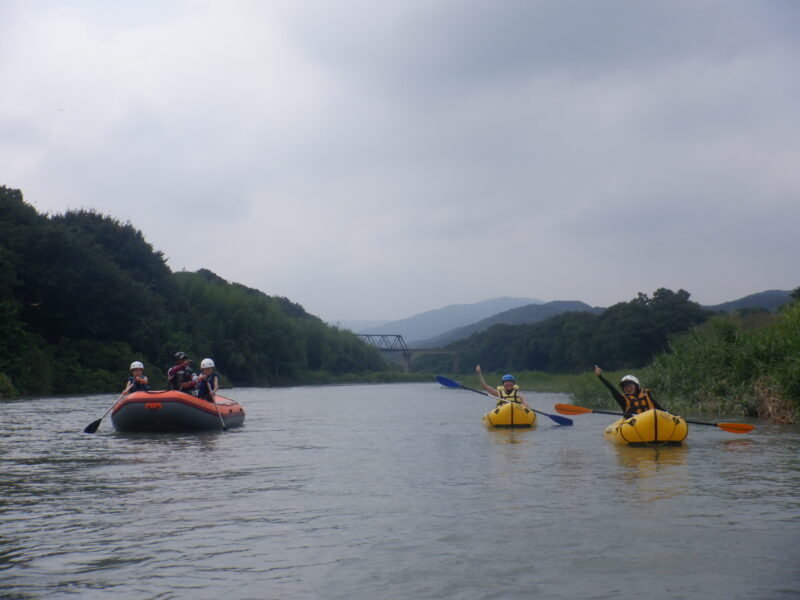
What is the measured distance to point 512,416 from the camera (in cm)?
1798

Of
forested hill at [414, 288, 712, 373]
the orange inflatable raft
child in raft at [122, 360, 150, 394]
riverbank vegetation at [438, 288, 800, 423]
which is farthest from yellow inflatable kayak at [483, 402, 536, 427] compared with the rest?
forested hill at [414, 288, 712, 373]

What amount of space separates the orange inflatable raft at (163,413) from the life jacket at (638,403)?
8.30 m

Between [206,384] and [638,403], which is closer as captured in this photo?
[638,403]

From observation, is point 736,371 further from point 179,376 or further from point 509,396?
point 179,376

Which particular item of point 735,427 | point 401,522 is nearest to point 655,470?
point 401,522

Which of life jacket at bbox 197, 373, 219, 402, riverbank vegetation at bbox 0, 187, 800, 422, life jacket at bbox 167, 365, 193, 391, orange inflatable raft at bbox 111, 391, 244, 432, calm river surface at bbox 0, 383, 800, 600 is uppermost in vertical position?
riverbank vegetation at bbox 0, 187, 800, 422

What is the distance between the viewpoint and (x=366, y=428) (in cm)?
1939

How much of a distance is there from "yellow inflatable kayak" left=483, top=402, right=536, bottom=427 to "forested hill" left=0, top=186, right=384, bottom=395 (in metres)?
21.5

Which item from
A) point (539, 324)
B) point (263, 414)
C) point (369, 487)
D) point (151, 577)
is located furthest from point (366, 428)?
point (539, 324)

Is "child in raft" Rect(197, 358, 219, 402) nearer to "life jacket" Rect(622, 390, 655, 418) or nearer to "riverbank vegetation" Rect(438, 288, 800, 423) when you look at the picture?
"life jacket" Rect(622, 390, 655, 418)

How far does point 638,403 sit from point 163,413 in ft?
29.5

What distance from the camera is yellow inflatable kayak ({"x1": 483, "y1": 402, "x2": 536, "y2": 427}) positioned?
17938mm

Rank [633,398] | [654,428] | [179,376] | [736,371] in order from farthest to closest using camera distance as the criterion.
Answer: [736,371]
[179,376]
[633,398]
[654,428]

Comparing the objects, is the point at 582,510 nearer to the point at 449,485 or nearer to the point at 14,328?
the point at 449,485
